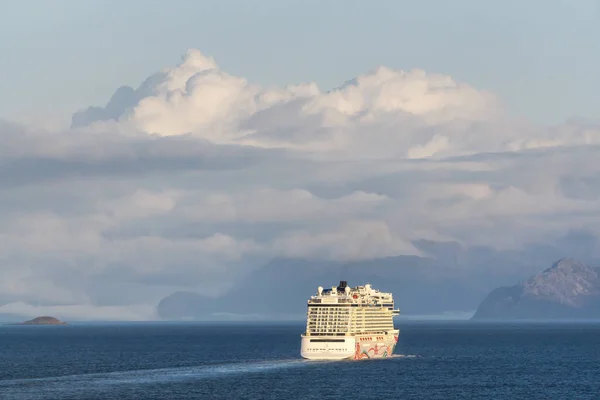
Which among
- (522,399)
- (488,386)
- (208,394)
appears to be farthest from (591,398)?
(208,394)

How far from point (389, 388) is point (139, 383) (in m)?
48.5

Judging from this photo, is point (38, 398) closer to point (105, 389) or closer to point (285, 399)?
→ point (105, 389)

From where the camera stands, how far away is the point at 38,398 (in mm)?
171125

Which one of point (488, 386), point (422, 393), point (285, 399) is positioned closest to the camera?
point (285, 399)

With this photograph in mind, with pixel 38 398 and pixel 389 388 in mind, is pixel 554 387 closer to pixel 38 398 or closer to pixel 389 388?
pixel 389 388

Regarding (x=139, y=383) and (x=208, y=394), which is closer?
(x=208, y=394)

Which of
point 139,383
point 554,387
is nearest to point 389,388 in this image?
point 554,387

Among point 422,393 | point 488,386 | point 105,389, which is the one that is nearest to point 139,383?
point 105,389

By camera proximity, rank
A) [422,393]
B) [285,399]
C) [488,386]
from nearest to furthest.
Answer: [285,399]
[422,393]
[488,386]

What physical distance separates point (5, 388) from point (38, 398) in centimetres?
2141

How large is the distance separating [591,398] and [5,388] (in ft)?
348

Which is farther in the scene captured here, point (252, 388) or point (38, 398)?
point (252, 388)

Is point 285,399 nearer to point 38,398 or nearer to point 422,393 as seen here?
Answer: point 422,393

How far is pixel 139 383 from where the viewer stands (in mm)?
196625
